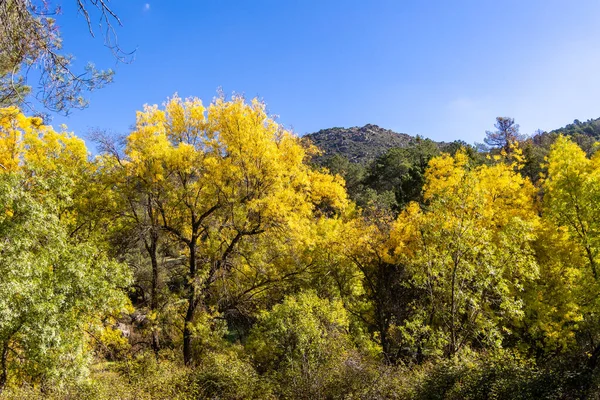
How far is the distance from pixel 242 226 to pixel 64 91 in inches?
352

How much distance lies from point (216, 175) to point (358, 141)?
13067 cm

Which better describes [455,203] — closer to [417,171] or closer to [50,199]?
[50,199]

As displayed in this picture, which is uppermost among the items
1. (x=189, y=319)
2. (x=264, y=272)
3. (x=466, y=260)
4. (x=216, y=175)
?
(x=216, y=175)

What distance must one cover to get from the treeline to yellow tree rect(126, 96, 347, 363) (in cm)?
7

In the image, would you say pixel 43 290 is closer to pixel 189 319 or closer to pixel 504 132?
pixel 189 319

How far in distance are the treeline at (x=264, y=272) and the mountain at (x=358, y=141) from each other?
98.9 m

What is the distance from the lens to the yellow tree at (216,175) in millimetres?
12773

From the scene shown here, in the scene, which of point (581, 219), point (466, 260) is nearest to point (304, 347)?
point (466, 260)

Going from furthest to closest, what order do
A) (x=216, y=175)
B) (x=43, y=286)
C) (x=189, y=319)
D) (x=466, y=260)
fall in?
1. (x=189, y=319)
2. (x=216, y=175)
3. (x=466, y=260)
4. (x=43, y=286)

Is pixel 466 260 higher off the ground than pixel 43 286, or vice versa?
pixel 43 286

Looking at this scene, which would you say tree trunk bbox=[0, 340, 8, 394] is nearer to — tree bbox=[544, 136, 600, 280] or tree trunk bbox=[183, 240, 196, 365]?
tree trunk bbox=[183, 240, 196, 365]

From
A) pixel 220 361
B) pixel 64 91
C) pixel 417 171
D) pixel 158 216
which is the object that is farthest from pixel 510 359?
pixel 417 171

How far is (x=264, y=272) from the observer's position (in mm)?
13609

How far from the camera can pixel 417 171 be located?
→ 94.8 ft
